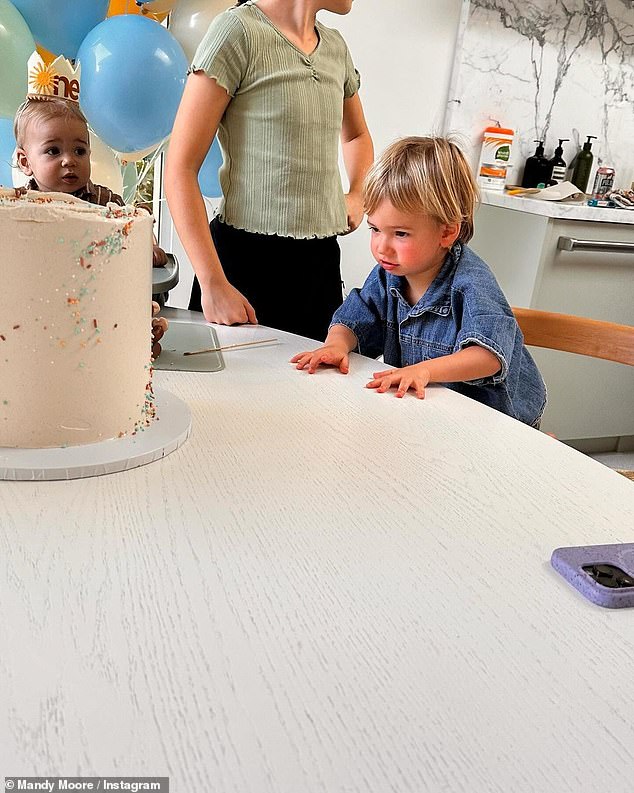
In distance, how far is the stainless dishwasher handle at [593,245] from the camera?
236 cm

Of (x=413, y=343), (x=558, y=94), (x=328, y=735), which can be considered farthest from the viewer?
(x=558, y=94)

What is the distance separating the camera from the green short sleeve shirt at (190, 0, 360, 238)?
129cm

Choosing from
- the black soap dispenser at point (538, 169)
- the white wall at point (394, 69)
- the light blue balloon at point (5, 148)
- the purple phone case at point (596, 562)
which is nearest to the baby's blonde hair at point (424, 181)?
the purple phone case at point (596, 562)

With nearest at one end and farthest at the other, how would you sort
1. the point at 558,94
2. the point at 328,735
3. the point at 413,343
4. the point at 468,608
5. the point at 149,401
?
the point at 328,735 < the point at 468,608 < the point at 149,401 < the point at 413,343 < the point at 558,94

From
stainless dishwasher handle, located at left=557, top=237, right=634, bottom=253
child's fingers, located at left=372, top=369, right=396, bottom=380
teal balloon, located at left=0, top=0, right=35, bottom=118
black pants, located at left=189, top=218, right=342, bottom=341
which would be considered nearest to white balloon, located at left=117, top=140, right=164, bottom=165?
teal balloon, located at left=0, top=0, right=35, bottom=118

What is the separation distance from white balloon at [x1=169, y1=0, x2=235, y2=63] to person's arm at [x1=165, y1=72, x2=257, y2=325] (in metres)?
0.64

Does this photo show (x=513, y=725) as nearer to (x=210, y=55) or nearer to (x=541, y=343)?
(x=541, y=343)

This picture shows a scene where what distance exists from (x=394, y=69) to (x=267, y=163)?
1.44 meters

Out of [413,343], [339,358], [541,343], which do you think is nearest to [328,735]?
[339,358]

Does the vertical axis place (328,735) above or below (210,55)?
below

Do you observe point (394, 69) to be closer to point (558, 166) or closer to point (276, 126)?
point (558, 166)

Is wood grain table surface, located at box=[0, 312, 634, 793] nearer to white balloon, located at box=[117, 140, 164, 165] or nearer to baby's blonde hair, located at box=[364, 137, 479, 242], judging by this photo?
baby's blonde hair, located at box=[364, 137, 479, 242]

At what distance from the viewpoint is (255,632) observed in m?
0.45

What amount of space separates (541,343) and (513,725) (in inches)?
39.7
